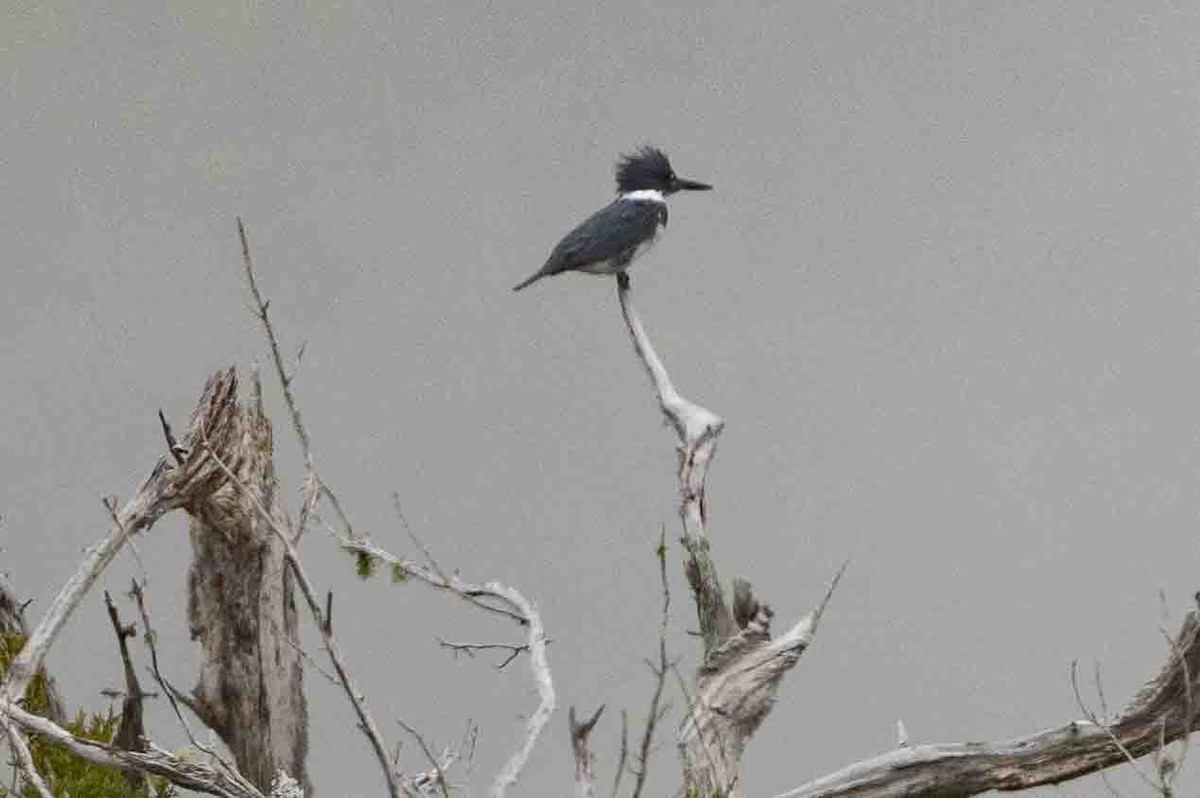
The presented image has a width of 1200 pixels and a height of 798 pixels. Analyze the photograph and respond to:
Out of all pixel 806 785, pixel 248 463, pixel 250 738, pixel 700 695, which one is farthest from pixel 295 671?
pixel 806 785

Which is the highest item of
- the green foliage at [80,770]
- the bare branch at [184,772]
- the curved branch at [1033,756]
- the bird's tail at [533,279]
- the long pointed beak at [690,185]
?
the long pointed beak at [690,185]

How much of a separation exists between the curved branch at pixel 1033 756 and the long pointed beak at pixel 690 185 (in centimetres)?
440

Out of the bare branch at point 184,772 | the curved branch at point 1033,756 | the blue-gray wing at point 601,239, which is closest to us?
the bare branch at point 184,772

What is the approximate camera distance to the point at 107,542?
21.8 ft

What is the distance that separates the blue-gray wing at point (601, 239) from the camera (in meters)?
8.59

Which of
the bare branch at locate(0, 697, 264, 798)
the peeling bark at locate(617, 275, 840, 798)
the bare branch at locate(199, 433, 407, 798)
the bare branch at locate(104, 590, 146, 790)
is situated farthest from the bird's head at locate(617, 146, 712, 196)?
the bare branch at locate(199, 433, 407, 798)

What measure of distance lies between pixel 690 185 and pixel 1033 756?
466cm

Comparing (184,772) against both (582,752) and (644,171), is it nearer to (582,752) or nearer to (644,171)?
(582,752)

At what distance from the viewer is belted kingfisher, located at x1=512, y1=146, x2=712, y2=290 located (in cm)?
860

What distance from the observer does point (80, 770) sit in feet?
21.9

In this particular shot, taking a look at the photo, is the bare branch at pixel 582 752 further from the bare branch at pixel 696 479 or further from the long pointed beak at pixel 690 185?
the long pointed beak at pixel 690 185

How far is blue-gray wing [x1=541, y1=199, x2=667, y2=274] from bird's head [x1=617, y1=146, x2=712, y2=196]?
1.59 ft

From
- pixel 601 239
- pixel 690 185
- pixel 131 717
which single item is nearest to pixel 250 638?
pixel 131 717

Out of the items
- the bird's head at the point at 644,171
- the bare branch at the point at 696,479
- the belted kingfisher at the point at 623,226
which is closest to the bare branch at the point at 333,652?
the bare branch at the point at 696,479
